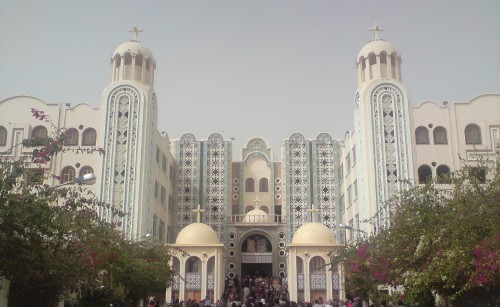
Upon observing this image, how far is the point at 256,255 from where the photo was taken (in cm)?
4538

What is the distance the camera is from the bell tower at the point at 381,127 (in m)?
35.5

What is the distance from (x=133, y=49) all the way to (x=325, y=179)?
56.7 ft

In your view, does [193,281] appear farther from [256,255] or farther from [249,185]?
[249,185]

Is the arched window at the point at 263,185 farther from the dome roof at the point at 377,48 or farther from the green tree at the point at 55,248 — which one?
the green tree at the point at 55,248

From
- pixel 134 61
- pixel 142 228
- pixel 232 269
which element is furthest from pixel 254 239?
pixel 134 61

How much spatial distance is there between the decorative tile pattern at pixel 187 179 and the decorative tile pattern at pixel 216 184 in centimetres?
84

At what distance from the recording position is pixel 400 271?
1845 cm

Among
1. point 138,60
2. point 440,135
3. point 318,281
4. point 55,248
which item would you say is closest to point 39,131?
point 138,60

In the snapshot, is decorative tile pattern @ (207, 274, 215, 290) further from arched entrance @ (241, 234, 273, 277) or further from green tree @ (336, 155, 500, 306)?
green tree @ (336, 155, 500, 306)

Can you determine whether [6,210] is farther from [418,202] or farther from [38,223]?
[418,202]

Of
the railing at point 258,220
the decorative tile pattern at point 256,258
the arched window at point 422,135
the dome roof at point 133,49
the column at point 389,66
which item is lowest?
the decorative tile pattern at point 256,258

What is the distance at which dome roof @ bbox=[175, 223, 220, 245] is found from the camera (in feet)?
122

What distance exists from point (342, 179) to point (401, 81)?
31.5 ft

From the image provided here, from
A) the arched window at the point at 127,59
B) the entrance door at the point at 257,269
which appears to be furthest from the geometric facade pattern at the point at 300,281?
the arched window at the point at 127,59
